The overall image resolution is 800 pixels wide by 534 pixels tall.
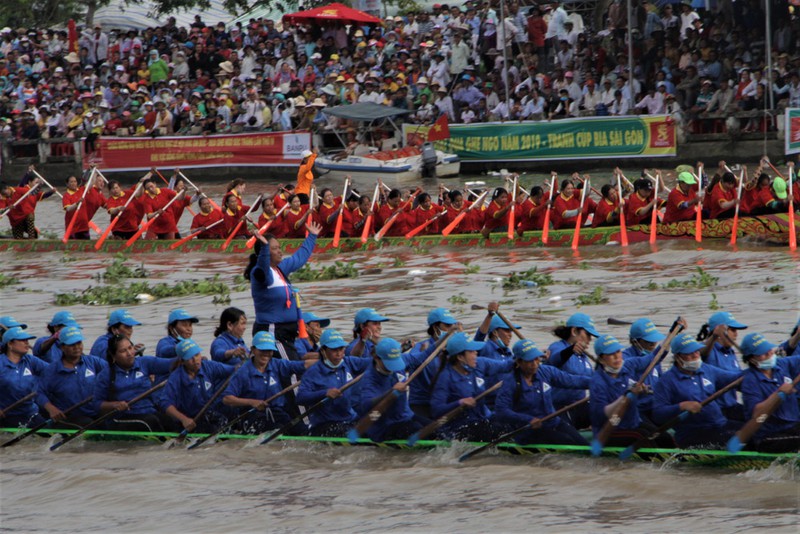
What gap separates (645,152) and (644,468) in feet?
54.4

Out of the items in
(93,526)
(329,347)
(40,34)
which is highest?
(40,34)

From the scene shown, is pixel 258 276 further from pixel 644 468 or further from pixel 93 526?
pixel 644 468

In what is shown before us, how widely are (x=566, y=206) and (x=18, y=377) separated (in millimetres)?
9003

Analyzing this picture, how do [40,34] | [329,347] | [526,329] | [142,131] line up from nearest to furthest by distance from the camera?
[329,347]
[526,329]
[142,131]
[40,34]

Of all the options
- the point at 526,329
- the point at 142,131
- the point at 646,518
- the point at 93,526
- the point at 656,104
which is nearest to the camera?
the point at 646,518

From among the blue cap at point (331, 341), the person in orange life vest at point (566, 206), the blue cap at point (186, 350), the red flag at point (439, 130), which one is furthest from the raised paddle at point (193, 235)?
the blue cap at point (331, 341)

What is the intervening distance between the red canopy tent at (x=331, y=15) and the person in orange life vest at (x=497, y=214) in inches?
441

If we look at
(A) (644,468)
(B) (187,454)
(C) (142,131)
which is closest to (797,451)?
(A) (644,468)

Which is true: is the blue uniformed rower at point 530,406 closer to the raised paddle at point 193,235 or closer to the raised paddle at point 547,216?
the raised paddle at point 547,216

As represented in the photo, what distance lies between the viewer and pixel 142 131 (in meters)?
28.7

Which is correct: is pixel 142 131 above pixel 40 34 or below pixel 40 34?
below

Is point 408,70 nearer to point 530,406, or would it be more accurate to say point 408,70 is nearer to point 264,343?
point 264,343

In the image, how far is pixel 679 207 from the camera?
16.7 m

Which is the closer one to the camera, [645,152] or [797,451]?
[797,451]
